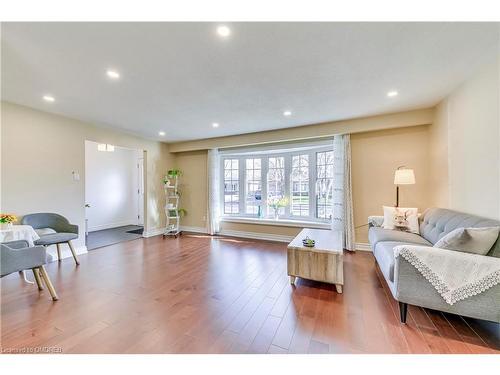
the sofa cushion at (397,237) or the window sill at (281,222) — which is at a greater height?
the sofa cushion at (397,237)

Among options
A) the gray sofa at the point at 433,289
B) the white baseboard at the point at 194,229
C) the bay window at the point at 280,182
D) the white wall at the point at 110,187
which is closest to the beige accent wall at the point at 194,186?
the white baseboard at the point at 194,229

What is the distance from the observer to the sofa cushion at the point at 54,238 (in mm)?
2770

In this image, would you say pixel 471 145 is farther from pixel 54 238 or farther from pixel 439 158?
pixel 54 238

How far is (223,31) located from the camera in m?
1.57

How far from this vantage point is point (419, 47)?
1.78 metres

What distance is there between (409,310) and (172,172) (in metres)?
5.08

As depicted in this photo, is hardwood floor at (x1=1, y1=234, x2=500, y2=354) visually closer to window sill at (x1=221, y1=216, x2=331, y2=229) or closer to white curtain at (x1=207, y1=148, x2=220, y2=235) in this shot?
window sill at (x1=221, y1=216, x2=331, y2=229)

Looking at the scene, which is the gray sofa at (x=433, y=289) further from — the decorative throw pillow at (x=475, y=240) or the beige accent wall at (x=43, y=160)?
the beige accent wall at (x=43, y=160)

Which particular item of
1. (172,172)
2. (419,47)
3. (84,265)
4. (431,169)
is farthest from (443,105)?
(84,265)

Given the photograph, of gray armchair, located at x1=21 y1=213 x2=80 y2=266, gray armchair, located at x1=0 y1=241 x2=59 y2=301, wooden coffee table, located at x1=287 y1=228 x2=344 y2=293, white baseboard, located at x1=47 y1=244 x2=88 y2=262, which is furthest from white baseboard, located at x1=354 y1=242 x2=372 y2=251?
white baseboard, located at x1=47 y1=244 x2=88 y2=262

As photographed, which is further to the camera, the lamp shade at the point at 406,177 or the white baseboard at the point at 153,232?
the white baseboard at the point at 153,232

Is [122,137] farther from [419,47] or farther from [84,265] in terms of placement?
[419,47]

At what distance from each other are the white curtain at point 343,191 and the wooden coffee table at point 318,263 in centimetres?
→ 140

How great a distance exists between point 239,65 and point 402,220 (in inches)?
122
